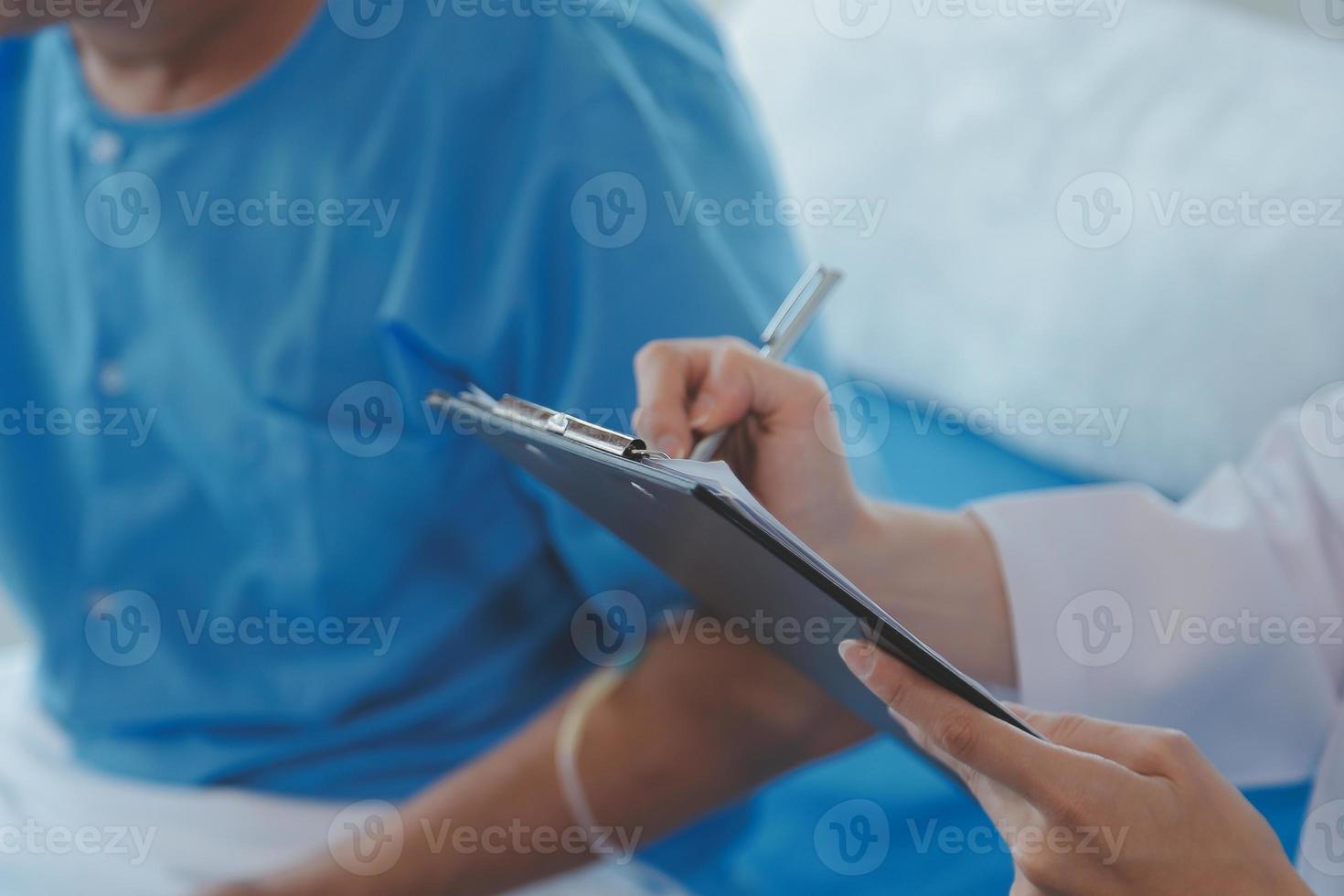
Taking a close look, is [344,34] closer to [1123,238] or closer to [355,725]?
[355,725]

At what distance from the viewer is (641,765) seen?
0.82 meters

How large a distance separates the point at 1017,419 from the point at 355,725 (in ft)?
2.24

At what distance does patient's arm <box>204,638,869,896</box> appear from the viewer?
2.68 feet

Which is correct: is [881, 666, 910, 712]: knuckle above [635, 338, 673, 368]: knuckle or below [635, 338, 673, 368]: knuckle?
below

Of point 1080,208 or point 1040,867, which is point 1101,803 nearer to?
point 1040,867

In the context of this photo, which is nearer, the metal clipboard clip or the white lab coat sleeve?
the metal clipboard clip

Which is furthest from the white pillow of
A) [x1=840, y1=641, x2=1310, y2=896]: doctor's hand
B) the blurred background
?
[x1=840, y1=641, x2=1310, y2=896]: doctor's hand

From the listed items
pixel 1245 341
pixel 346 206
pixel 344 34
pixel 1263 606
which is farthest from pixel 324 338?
pixel 1245 341

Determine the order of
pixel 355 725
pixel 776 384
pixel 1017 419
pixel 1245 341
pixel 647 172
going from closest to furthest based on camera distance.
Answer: pixel 776 384
pixel 647 172
pixel 355 725
pixel 1245 341
pixel 1017 419

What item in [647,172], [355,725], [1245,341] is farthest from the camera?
[1245,341]

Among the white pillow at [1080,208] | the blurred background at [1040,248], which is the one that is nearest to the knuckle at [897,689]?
the blurred background at [1040,248]

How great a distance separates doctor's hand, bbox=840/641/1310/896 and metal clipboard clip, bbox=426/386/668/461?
112mm

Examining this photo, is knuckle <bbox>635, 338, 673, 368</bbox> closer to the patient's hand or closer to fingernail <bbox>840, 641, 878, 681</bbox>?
the patient's hand

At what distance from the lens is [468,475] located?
87cm
